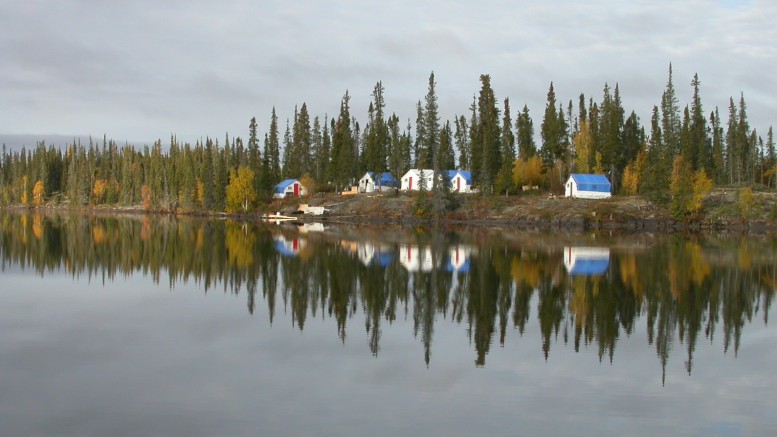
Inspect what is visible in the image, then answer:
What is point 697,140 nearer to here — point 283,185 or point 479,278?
point 283,185

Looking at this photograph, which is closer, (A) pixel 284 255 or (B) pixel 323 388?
(B) pixel 323 388

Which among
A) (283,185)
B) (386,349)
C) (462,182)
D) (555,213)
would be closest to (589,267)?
(386,349)

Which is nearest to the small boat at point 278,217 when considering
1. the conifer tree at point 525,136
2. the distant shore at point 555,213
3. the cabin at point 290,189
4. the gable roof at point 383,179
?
the distant shore at point 555,213

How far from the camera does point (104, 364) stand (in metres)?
15.9

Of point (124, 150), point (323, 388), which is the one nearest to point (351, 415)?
point (323, 388)

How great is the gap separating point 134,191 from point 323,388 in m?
137

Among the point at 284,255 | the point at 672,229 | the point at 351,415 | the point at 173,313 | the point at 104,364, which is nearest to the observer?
the point at 351,415

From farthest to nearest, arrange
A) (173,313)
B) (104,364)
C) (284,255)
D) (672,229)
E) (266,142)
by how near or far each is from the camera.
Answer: (266,142) < (672,229) < (284,255) < (173,313) < (104,364)

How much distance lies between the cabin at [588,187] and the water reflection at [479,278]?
2954cm

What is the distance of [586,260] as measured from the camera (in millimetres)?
39312

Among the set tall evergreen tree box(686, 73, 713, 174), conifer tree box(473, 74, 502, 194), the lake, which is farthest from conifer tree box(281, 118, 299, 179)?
the lake

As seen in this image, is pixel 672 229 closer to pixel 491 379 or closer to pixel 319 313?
pixel 319 313

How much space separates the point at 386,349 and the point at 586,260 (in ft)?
79.3

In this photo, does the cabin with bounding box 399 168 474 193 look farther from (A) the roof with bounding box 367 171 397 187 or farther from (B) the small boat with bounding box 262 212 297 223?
(B) the small boat with bounding box 262 212 297 223
